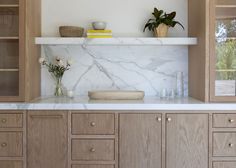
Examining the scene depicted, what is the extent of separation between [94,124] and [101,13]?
1.21 m

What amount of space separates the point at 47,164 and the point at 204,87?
145cm

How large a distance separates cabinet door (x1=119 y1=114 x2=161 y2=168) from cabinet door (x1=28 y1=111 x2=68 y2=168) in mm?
471

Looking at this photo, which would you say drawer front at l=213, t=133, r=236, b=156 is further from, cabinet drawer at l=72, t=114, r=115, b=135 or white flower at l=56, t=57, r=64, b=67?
white flower at l=56, t=57, r=64, b=67

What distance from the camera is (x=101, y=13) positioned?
331 centimetres

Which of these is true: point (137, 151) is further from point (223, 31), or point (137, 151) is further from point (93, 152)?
point (223, 31)

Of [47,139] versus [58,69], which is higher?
[58,69]

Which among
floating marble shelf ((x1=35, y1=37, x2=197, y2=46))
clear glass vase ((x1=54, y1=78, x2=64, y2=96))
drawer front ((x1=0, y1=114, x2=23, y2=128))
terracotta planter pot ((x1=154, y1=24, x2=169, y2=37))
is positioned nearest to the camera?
drawer front ((x1=0, y1=114, x2=23, y2=128))

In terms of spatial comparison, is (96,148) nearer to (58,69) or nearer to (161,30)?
(58,69)

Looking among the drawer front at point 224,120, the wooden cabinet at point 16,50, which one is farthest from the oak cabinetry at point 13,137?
the drawer front at point 224,120

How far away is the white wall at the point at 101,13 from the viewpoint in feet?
10.8

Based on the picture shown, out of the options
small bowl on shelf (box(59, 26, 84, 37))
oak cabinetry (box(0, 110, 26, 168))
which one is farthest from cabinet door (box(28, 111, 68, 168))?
small bowl on shelf (box(59, 26, 84, 37))

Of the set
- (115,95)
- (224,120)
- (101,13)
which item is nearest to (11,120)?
(115,95)

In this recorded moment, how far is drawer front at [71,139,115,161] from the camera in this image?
2.69 m

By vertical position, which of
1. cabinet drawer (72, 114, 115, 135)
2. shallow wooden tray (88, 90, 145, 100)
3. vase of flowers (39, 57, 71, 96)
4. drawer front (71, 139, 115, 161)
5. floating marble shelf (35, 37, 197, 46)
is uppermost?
floating marble shelf (35, 37, 197, 46)
